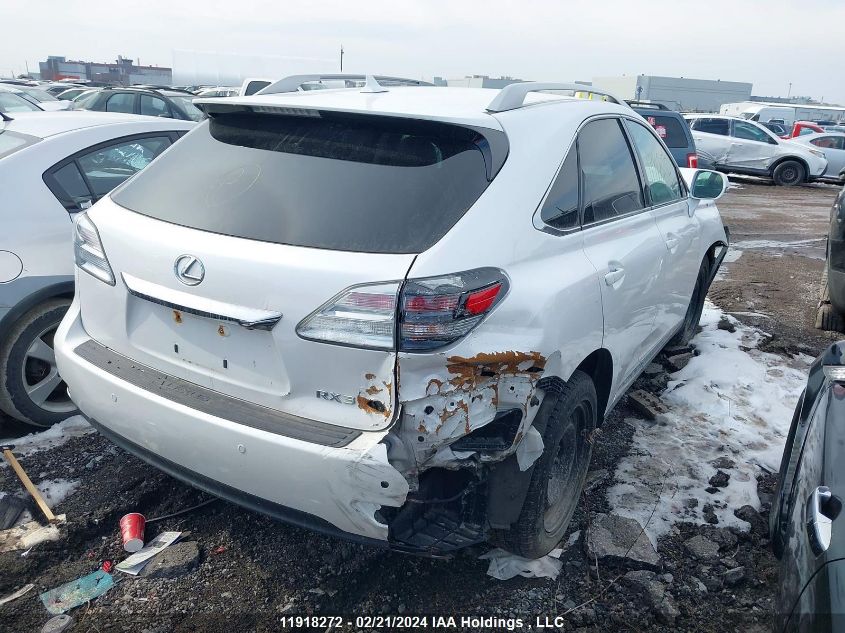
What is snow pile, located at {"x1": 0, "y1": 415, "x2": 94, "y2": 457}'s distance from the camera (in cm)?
354

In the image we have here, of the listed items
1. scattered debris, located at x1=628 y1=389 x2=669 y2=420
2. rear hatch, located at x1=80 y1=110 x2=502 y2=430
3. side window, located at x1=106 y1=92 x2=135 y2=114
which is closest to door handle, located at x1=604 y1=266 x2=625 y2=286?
rear hatch, located at x1=80 y1=110 x2=502 y2=430

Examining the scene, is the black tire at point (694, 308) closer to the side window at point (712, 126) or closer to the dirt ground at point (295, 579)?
the dirt ground at point (295, 579)

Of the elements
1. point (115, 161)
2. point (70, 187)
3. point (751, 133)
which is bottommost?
point (70, 187)

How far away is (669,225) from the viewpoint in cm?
387


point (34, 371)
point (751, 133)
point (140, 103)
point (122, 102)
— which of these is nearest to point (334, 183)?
point (34, 371)

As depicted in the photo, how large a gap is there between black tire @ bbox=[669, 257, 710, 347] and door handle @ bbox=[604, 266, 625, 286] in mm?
2315

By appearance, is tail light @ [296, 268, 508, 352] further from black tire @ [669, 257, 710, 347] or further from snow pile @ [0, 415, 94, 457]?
black tire @ [669, 257, 710, 347]

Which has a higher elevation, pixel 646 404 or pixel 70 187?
pixel 70 187

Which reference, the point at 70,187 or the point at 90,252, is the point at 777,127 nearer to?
the point at 70,187

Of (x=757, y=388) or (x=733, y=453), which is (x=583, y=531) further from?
(x=757, y=388)

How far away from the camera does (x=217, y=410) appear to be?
2.27 meters

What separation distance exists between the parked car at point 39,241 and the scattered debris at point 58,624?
1.51 meters

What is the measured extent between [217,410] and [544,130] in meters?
1.64

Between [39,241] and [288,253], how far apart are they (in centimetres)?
219
